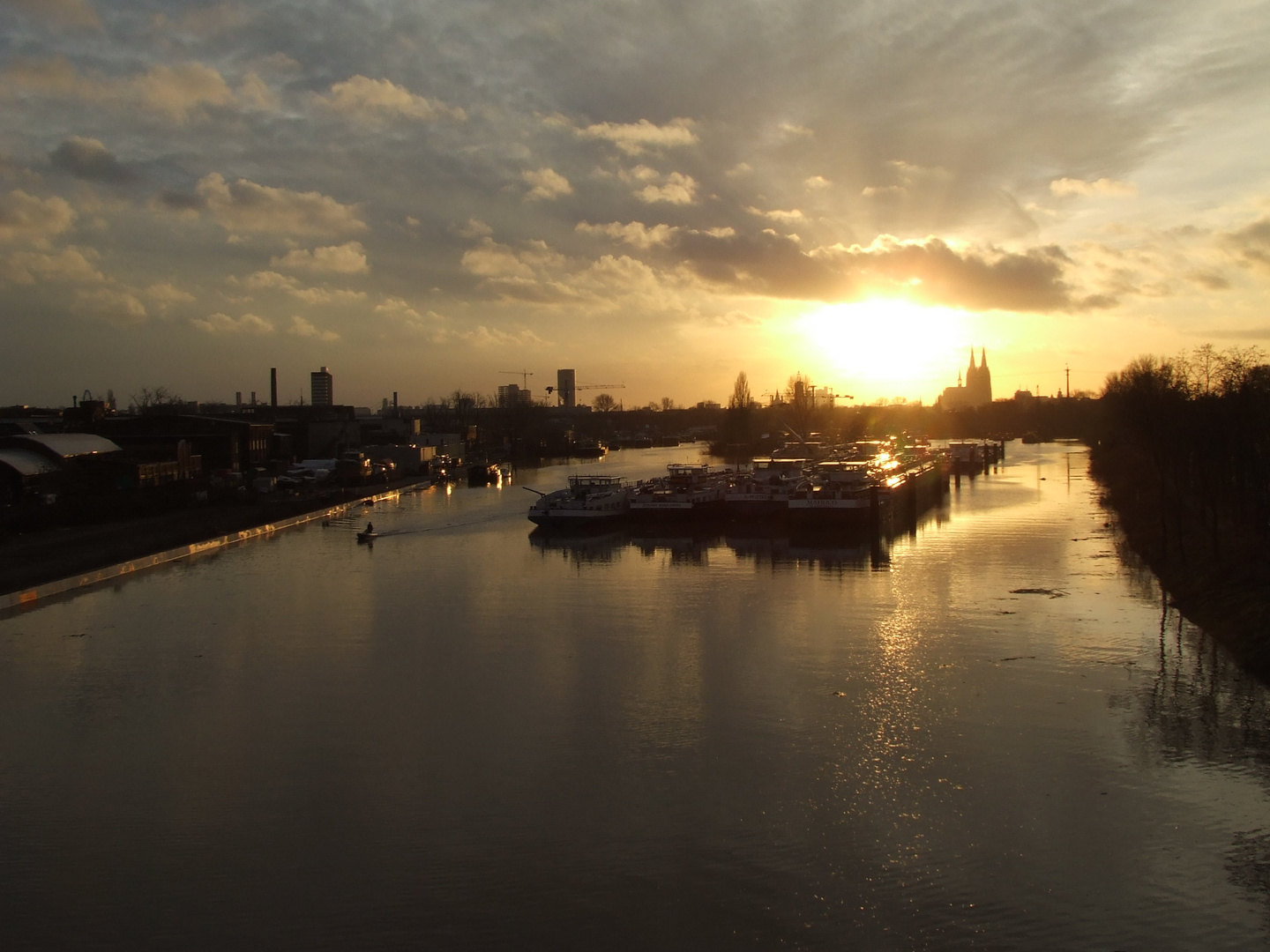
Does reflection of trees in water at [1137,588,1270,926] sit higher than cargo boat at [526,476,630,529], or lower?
lower

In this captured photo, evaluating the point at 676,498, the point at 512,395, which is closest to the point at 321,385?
the point at 512,395

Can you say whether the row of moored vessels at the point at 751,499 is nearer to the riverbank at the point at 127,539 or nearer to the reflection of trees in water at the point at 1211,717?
the riverbank at the point at 127,539

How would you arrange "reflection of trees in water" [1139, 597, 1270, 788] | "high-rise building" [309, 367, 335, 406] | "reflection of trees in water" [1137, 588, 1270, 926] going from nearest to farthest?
"reflection of trees in water" [1137, 588, 1270, 926], "reflection of trees in water" [1139, 597, 1270, 788], "high-rise building" [309, 367, 335, 406]

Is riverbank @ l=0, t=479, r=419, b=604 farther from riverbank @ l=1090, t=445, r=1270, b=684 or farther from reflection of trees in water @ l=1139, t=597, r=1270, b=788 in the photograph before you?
riverbank @ l=1090, t=445, r=1270, b=684

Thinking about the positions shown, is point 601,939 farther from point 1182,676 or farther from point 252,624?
point 252,624

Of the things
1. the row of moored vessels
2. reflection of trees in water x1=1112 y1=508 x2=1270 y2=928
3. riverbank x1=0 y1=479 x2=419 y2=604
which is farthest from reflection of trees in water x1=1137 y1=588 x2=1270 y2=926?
riverbank x1=0 y1=479 x2=419 y2=604

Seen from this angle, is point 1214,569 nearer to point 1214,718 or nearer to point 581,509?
point 1214,718

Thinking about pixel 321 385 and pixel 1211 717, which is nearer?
pixel 1211 717
